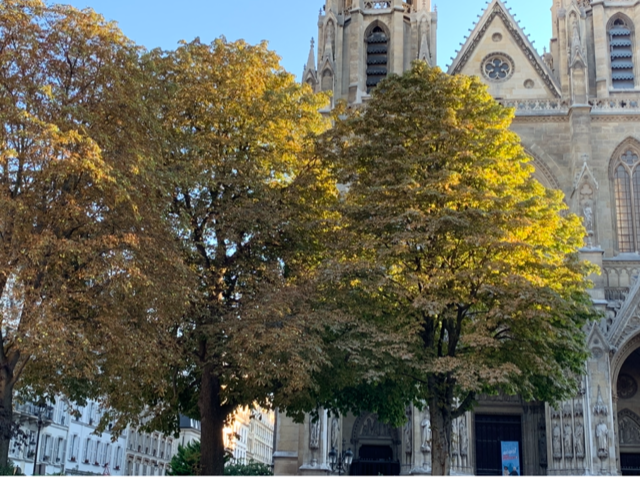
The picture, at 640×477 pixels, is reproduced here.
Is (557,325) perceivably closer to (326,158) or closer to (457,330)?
(457,330)

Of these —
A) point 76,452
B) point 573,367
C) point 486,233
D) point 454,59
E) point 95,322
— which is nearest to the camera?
point 95,322

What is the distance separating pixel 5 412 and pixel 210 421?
4.97 m

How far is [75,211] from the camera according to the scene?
14.5 meters

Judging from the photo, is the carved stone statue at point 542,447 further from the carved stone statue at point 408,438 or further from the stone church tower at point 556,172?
the carved stone statue at point 408,438

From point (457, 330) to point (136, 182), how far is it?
25.1 feet

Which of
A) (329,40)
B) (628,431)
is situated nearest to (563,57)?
A: (329,40)

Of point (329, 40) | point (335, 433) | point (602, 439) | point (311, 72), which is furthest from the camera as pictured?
point (329, 40)

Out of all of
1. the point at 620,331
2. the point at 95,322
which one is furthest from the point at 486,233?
the point at 620,331

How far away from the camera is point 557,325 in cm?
1798

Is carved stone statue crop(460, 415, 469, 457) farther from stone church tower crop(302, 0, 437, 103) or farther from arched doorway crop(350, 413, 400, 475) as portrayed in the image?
stone church tower crop(302, 0, 437, 103)

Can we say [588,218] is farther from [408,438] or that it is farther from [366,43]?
[366,43]

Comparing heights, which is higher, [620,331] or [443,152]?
[443,152]

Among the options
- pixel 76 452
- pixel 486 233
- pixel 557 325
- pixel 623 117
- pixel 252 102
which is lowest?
pixel 76 452

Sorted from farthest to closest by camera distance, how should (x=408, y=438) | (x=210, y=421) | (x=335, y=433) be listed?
(x=408, y=438) < (x=335, y=433) < (x=210, y=421)
